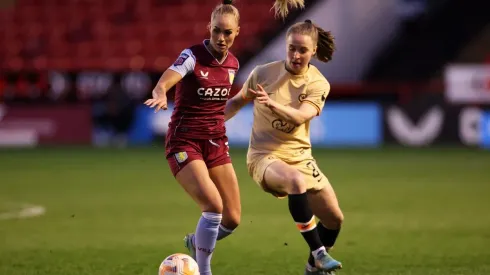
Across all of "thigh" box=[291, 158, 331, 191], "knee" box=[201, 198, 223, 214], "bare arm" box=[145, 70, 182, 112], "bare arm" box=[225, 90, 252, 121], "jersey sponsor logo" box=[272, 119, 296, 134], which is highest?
"bare arm" box=[145, 70, 182, 112]

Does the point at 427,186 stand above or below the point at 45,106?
above

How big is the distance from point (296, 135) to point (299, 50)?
64 centimetres

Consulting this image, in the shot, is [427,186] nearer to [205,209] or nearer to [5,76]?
[205,209]

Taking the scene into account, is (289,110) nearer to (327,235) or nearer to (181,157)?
(181,157)

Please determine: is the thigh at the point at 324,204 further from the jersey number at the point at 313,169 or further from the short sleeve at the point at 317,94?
the short sleeve at the point at 317,94

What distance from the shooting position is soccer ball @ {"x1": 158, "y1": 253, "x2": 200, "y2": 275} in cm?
659

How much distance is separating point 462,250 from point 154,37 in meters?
19.8

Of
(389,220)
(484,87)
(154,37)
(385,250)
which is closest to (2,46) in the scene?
(154,37)

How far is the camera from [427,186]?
14.9m

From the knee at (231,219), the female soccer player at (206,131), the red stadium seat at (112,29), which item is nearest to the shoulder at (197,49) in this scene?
the female soccer player at (206,131)

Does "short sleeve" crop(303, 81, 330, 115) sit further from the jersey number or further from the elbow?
the jersey number

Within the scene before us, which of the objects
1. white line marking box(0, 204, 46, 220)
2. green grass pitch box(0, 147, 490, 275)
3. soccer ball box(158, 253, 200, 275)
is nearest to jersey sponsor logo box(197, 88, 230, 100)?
soccer ball box(158, 253, 200, 275)

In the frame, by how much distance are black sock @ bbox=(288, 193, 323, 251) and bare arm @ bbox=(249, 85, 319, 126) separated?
21.1 inches

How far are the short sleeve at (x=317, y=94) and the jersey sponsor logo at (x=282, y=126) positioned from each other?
0.22 metres
